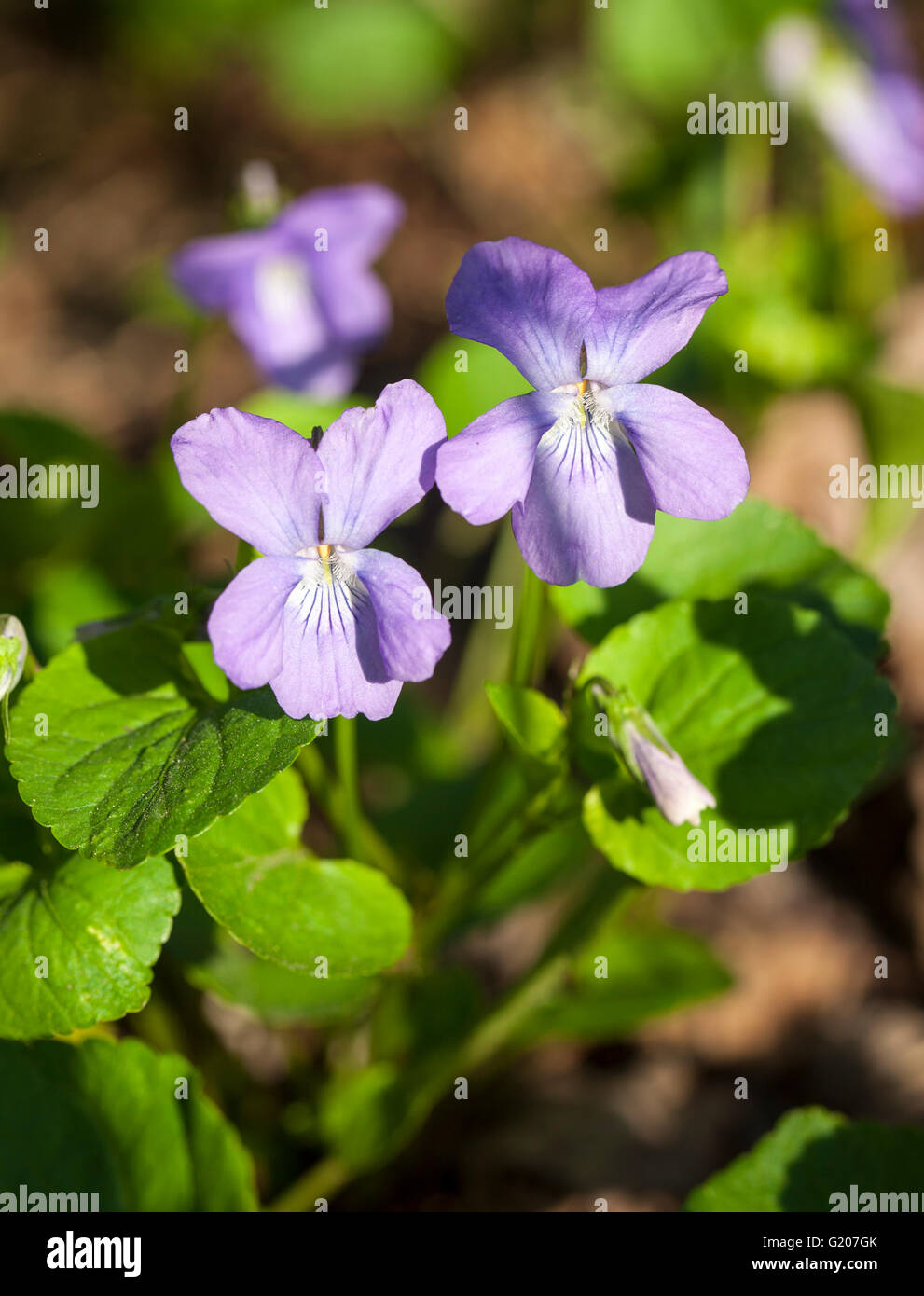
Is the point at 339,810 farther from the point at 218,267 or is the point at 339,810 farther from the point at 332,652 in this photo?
the point at 218,267

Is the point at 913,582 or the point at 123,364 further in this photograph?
the point at 123,364

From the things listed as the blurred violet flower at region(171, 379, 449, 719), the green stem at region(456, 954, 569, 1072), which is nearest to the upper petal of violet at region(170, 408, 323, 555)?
the blurred violet flower at region(171, 379, 449, 719)

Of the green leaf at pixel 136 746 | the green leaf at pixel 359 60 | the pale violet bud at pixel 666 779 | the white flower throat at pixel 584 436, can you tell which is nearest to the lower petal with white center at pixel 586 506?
the white flower throat at pixel 584 436

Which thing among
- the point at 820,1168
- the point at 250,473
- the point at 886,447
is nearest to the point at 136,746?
the point at 250,473

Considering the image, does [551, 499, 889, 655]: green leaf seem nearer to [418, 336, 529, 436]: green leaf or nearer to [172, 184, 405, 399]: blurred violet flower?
[418, 336, 529, 436]: green leaf
